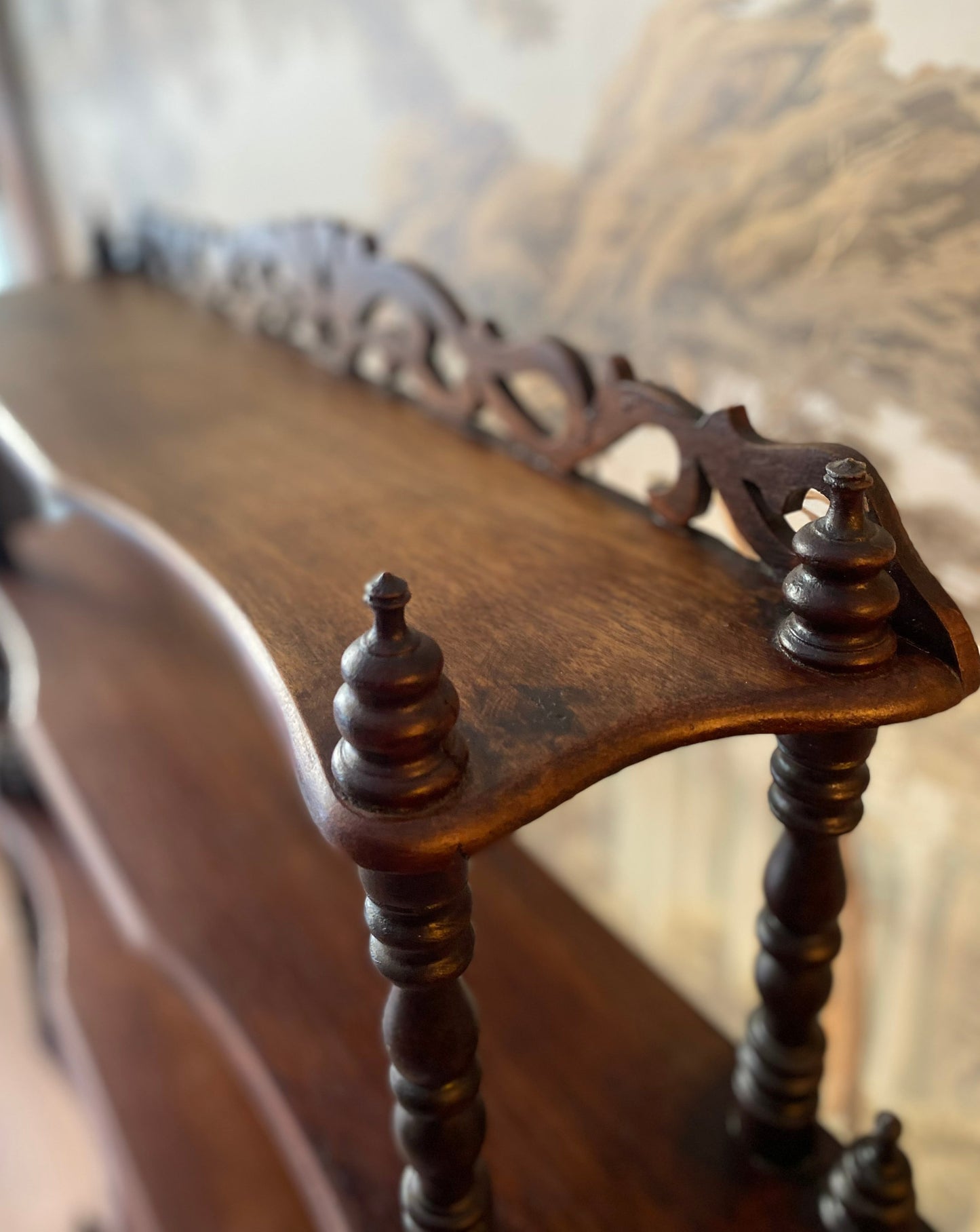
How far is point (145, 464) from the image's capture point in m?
0.80

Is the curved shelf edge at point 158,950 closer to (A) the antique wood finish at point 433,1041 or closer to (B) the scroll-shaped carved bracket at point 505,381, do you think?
(A) the antique wood finish at point 433,1041

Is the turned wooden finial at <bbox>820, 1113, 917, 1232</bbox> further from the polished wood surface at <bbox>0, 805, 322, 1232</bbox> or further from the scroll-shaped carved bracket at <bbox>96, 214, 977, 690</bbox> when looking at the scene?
the polished wood surface at <bbox>0, 805, 322, 1232</bbox>

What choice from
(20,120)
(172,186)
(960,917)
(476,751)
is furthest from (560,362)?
(20,120)

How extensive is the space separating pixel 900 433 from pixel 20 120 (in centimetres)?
229

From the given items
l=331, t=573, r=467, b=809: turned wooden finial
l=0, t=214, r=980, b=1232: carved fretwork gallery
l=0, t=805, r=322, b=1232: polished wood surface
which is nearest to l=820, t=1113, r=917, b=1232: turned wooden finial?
l=0, t=214, r=980, b=1232: carved fretwork gallery

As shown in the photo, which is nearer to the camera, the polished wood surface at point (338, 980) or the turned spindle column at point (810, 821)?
the turned spindle column at point (810, 821)

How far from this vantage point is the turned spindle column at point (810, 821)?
42 centimetres

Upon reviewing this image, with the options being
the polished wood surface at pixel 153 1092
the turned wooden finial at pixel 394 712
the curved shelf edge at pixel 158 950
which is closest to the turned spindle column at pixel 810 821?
the turned wooden finial at pixel 394 712

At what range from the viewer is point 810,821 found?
1.61ft

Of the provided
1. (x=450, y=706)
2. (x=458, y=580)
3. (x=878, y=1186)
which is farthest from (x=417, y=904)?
(x=878, y=1186)

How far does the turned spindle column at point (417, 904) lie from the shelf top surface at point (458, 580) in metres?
0.02

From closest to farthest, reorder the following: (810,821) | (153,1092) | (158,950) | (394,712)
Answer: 1. (394,712)
2. (810,821)
3. (158,950)
4. (153,1092)

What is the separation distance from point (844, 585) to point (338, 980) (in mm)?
551

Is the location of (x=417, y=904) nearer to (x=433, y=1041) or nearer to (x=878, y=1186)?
(x=433, y=1041)
